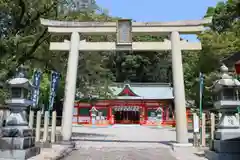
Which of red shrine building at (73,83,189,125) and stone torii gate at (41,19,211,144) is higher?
stone torii gate at (41,19,211,144)

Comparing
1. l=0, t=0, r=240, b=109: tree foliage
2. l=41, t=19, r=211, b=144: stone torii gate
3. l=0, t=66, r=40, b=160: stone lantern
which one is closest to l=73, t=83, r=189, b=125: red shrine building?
l=0, t=0, r=240, b=109: tree foliage

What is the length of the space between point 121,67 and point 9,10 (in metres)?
40.7

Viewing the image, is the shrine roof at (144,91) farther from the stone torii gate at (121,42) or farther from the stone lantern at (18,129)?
the stone lantern at (18,129)

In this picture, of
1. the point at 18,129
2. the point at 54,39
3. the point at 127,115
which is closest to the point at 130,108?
the point at 127,115

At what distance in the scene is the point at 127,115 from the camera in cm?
4300

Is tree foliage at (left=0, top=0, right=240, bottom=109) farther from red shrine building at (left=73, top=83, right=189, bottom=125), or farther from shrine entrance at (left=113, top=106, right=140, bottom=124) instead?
shrine entrance at (left=113, top=106, right=140, bottom=124)

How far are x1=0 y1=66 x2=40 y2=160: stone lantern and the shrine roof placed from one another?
29.5 meters

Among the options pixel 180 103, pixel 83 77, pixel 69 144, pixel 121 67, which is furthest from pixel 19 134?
pixel 121 67

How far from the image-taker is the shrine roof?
40594 mm

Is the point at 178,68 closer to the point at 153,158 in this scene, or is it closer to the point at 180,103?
the point at 180,103

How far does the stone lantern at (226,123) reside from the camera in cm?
816

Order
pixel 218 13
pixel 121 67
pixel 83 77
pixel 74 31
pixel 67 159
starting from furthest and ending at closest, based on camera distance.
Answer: pixel 121 67 < pixel 218 13 < pixel 83 77 < pixel 74 31 < pixel 67 159

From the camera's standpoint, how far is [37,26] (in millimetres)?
16641

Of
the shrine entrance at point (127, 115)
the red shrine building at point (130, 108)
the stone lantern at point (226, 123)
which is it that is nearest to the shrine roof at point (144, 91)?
the red shrine building at point (130, 108)
